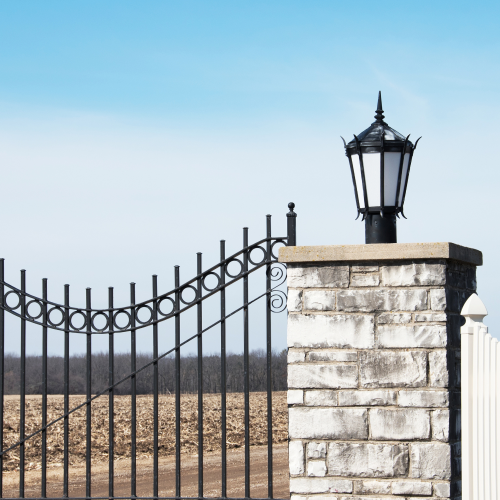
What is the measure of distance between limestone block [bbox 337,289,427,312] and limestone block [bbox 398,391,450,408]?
56 centimetres

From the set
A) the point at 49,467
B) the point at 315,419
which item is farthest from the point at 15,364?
the point at 315,419

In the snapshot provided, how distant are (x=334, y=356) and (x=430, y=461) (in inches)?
36.7

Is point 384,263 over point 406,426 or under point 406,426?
over

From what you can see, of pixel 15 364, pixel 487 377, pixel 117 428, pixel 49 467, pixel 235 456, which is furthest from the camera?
pixel 15 364

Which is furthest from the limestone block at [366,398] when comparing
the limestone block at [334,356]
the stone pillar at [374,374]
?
the limestone block at [334,356]

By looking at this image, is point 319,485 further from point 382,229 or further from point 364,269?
point 382,229

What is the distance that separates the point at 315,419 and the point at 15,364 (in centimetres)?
1857

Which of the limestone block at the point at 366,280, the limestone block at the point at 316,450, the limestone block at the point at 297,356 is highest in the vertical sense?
the limestone block at the point at 366,280

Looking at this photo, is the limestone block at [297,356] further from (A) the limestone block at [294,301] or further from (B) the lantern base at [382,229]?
(B) the lantern base at [382,229]

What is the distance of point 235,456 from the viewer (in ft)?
39.9

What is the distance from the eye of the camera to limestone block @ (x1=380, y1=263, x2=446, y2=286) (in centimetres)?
455

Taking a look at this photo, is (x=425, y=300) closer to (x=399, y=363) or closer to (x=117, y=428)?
(x=399, y=363)

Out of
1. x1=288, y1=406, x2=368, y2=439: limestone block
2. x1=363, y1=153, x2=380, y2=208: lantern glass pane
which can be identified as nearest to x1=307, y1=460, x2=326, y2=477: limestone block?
x1=288, y1=406, x2=368, y2=439: limestone block

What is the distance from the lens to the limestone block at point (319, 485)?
4570 mm
